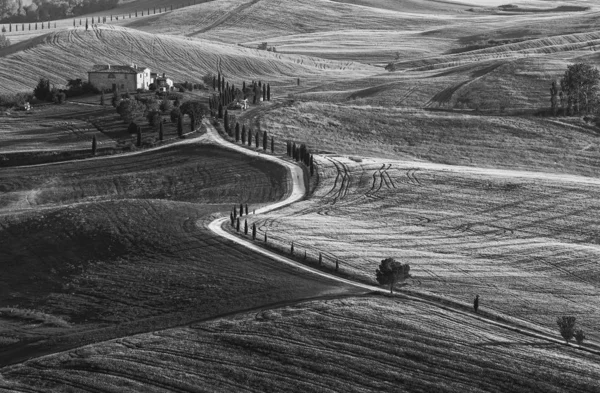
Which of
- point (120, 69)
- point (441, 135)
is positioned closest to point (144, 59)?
point (120, 69)

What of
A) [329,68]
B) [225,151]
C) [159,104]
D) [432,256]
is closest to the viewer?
[432,256]

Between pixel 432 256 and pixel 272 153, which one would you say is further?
pixel 272 153

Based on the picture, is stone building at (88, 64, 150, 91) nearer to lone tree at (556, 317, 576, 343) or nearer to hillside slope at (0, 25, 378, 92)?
hillside slope at (0, 25, 378, 92)

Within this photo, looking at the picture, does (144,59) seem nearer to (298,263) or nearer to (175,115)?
(175,115)

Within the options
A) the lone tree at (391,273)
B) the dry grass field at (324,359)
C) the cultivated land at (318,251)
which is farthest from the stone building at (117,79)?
the dry grass field at (324,359)

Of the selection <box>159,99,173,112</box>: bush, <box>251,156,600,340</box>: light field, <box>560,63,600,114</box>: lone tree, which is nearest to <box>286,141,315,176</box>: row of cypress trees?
<box>251,156,600,340</box>: light field

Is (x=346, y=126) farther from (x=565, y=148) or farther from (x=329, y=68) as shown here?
(x=329, y=68)

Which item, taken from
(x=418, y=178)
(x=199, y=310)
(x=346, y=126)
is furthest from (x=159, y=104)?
(x=199, y=310)
